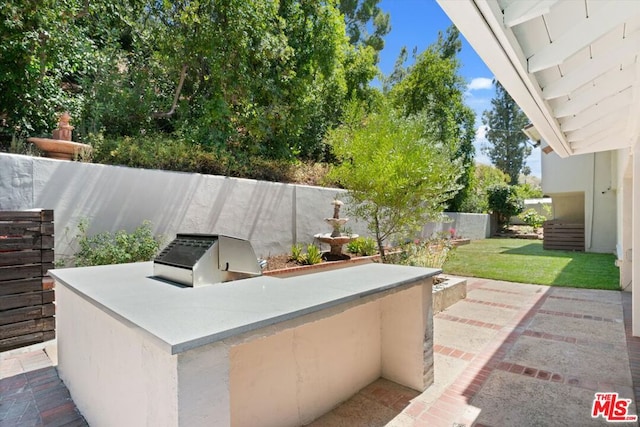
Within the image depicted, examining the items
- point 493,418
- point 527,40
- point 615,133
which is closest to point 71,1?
point 527,40

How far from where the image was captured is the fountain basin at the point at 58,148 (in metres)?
6.21

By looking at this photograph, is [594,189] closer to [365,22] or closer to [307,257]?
[307,257]

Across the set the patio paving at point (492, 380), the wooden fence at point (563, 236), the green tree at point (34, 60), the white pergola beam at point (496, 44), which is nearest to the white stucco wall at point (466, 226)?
the wooden fence at point (563, 236)

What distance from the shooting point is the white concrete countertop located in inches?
Result: 73.0

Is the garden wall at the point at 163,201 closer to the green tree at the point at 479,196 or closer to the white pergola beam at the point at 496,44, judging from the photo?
the white pergola beam at the point at 496,44

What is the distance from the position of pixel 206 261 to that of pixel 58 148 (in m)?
5.33

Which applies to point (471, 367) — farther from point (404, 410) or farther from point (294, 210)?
point (294, 210)

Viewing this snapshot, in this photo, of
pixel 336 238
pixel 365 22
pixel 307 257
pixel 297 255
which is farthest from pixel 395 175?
pixel 365 22

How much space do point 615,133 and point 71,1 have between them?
38.6ft

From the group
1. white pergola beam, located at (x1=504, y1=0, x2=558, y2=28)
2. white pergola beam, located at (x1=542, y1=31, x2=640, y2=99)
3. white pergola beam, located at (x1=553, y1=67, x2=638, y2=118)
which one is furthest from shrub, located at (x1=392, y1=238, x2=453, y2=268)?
white pergola beam, located at (x1=504, y1=0, x2=558, y2=28)

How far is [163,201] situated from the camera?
7.10 metres

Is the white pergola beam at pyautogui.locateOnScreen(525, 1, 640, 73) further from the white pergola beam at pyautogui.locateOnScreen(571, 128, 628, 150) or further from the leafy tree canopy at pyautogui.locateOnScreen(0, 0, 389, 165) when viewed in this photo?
the leafy tree canopy at pyautogui.locateOnScreen(0, 0, 389, 165)

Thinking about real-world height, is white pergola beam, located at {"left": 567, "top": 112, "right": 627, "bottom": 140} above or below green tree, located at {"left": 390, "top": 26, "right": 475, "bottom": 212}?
below

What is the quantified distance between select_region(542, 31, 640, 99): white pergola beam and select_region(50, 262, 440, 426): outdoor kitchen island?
2.45m
